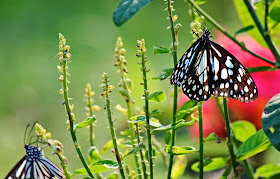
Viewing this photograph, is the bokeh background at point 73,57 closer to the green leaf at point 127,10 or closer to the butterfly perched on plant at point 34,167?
the butterfly perched on plant at point 34,167

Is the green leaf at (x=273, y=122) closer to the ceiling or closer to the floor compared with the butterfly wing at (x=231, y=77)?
closer to the floor

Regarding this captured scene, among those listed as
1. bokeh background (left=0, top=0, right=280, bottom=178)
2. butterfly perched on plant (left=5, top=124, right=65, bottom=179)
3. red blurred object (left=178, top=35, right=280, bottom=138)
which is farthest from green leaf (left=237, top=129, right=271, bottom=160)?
bokeh background (left=0, top=0, right=280, bottom=178)

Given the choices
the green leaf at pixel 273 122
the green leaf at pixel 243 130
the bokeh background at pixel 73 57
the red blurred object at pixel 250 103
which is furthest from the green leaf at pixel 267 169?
the bokeh background at pixel 73 57

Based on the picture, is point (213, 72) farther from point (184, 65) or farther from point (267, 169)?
point (267, 169)

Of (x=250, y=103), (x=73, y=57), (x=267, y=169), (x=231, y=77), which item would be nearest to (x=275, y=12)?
(x=231, y=77)

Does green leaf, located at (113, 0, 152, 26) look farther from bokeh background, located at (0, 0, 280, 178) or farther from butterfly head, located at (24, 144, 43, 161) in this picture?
bokeh background, located at (0, 0, 280, 178)

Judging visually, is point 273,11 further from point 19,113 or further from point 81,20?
point 81,20
